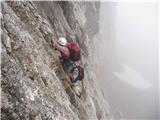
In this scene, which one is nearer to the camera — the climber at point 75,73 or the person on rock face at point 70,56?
the person on rock face at point 70,56

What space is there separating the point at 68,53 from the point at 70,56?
18cm

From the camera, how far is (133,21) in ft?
407

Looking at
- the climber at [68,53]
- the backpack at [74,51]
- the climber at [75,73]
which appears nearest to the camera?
the backpack at [74,51]

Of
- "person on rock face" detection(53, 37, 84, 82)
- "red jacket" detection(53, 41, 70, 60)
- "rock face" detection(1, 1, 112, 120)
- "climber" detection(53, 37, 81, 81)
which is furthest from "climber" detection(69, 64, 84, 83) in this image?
"red jacket" detection(53, 41, 70, 60)

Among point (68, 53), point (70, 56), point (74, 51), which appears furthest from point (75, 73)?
point (74, 51)

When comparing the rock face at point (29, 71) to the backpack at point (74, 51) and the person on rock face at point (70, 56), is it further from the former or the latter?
the backpack at point (74, 51)

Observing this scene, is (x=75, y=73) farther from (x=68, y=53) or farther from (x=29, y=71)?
(x=29, y=71)

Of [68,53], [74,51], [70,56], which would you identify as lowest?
[70,56]

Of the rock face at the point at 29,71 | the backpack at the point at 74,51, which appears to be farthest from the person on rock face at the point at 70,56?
the rock face at the point at 29,71

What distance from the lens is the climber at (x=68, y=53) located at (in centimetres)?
1506

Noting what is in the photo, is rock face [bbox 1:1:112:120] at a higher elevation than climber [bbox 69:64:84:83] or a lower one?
higher

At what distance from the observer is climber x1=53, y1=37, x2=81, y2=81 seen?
15062 millimetres

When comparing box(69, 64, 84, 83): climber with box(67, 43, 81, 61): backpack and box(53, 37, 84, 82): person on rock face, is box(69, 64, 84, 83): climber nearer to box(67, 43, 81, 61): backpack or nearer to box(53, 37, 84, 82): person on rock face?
box(53, 37, 84, 82): person on rock face

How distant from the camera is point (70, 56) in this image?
15.4 metres
